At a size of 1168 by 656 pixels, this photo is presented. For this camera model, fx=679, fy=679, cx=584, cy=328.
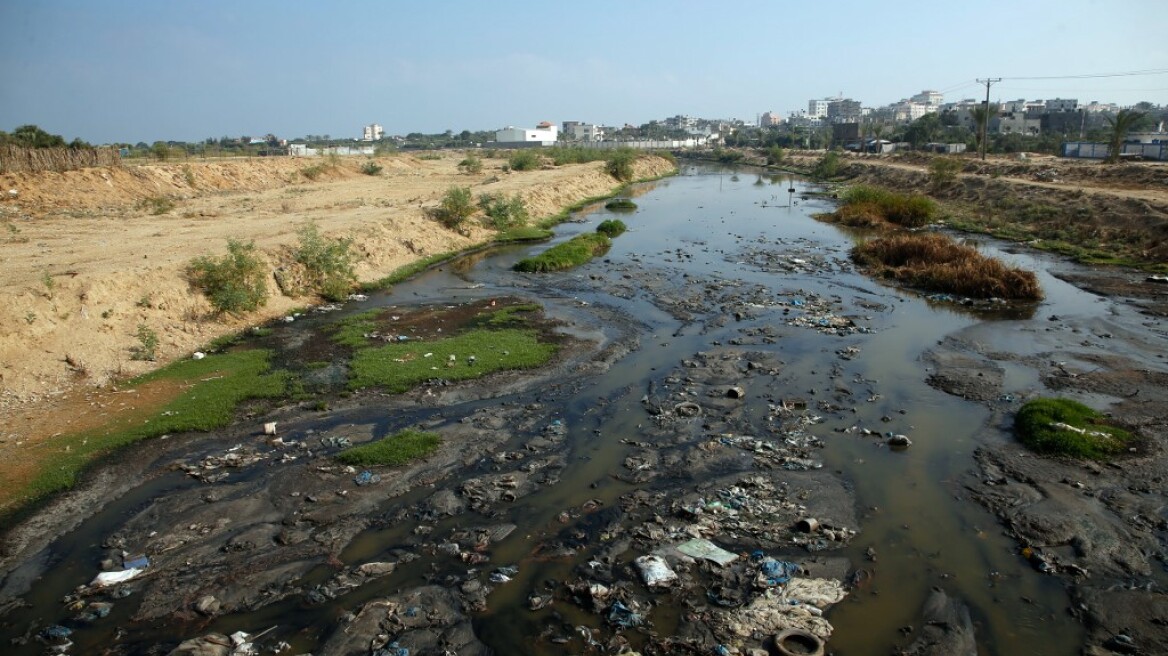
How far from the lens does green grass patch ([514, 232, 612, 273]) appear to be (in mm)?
24219

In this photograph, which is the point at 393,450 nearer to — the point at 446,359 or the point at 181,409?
the point at 446,359

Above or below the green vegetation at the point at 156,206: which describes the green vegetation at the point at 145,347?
below

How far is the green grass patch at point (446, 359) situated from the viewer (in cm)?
1319

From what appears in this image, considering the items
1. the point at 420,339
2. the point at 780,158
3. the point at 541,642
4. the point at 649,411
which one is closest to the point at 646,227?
the point at 420,339

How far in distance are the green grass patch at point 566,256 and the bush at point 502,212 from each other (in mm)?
4672

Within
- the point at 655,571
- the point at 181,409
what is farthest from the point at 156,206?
the point at 655,571

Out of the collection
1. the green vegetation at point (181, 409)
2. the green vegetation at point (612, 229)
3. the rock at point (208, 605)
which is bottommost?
the rock at point (208, 605)

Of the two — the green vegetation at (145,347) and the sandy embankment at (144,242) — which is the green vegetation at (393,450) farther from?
the green vegetation at (145,347)

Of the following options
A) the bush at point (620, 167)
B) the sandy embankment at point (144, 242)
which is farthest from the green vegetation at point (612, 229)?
the bush at point (620, 167)

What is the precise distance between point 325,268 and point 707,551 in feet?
50.6

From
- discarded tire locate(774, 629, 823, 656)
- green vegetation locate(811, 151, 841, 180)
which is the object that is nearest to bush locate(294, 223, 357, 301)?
discarded tire locate(774, 629, 823, 656)

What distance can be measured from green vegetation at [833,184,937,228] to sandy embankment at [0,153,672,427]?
16.4 m

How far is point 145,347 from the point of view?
549 inches

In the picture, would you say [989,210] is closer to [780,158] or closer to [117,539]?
[117,539]
